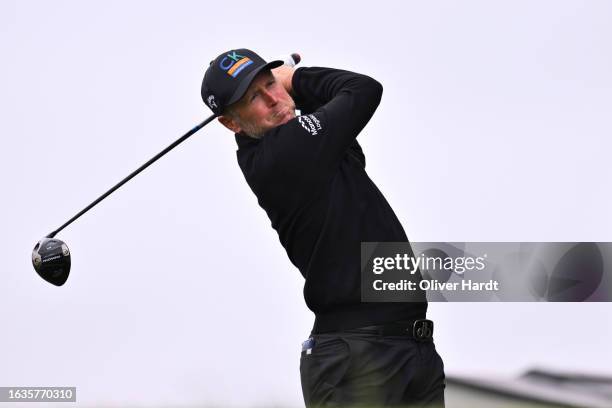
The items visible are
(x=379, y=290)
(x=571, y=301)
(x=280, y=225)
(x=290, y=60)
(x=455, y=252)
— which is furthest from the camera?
(x=571, y=301)

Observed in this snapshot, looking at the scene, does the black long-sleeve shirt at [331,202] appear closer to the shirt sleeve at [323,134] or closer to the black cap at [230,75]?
the shirt sleeve at [323,134]

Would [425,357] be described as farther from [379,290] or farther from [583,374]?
[583,374]

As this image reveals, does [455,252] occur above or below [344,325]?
above

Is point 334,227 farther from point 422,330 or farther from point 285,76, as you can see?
point 285,76

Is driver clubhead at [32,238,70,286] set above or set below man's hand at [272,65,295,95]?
below

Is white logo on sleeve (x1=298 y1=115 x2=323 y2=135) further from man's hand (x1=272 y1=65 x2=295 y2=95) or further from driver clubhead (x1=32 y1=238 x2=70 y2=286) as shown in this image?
driver clubhead (x1=32 y1=238 x2=70 y2=286)

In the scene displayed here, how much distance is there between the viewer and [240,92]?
12.8 ft

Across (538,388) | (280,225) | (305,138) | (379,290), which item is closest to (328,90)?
(305,138)

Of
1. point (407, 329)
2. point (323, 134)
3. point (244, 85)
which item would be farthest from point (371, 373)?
point (244, 85)

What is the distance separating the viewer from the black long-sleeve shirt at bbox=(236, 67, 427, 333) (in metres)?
3.79

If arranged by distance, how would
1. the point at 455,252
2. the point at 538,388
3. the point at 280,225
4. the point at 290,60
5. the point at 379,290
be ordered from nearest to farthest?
the point at 379,290, the point at 280,225, the point at 290,60, the point at 455,252, the point at 538,388

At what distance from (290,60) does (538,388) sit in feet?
16.4

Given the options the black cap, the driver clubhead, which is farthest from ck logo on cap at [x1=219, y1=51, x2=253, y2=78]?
the driver clubhead

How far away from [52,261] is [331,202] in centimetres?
189
